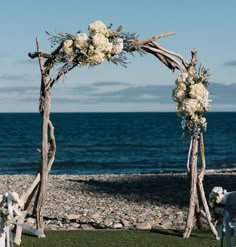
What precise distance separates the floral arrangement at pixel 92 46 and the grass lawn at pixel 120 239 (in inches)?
84.2

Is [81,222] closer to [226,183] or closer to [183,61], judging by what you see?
[183,61]

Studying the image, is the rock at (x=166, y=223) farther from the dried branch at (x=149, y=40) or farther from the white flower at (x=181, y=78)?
the dried branch at (x=149, y=40)

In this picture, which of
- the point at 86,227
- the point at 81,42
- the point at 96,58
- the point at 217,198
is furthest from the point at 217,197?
the point at 86,227

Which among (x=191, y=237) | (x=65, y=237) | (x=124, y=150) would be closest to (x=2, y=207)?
(x=65, y=237)

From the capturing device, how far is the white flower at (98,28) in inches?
343

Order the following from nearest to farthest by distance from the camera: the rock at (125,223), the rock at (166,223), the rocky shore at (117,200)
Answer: the rock at (166,223) < the rock at (125,223) < the rocky shore at (117,200)

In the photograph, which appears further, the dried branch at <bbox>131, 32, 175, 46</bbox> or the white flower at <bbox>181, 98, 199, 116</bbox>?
the dried branch at <bbox>131, 32, 175, 46</bbox>

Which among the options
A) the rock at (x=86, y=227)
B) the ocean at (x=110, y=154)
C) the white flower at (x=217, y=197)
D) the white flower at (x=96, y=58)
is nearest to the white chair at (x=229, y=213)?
the white flower at (x=217, y=197)

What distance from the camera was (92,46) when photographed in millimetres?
8656

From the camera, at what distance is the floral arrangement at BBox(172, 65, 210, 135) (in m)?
8.86

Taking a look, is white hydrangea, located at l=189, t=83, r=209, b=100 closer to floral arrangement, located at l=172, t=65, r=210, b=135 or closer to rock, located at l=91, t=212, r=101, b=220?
floral arrangement, located at l=172, t=65, r=210, b=135

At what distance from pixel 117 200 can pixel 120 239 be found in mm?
6644

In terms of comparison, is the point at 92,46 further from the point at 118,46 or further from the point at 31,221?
the point at 31,221

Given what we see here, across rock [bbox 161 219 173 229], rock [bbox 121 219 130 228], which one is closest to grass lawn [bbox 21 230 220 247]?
rock [bbox 161 219 173 229]
